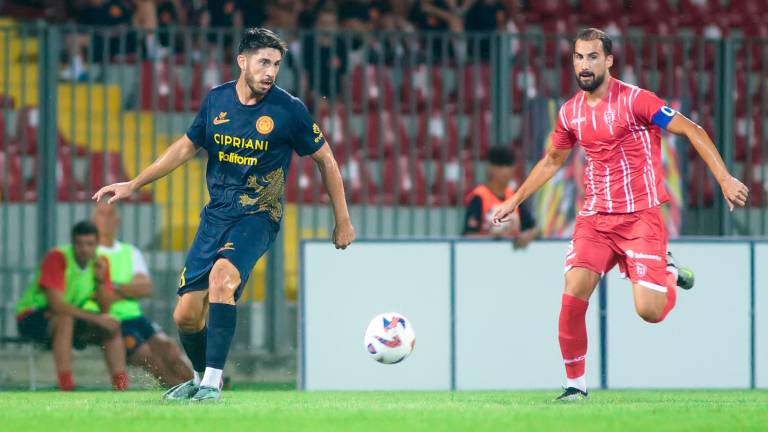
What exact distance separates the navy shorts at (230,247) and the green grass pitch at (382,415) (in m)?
0.69

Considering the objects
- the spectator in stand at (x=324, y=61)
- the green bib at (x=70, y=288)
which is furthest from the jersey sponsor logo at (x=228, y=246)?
the spectator in stand at (x=324, y=61)

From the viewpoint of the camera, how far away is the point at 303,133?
24.4ft

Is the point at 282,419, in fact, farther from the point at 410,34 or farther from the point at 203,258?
the point at 410,34

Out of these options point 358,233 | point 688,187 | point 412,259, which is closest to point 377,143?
point 358,233

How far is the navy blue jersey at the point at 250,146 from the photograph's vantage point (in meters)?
7.35

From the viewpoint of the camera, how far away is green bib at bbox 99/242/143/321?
37.0 feet

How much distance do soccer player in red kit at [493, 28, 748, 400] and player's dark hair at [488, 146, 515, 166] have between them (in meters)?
2.88

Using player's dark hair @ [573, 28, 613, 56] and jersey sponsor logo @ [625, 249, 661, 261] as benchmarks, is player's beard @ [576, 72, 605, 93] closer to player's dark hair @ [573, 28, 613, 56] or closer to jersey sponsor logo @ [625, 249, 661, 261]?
player's dark hair @ [573, 28, 613, 56]

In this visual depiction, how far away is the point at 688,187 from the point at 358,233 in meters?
3.12

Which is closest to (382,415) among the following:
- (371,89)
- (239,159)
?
(239,159)

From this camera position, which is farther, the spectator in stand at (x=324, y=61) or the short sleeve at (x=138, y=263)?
the spectator in stand at (x=324, y=61)

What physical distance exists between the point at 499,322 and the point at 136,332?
3.01 meters

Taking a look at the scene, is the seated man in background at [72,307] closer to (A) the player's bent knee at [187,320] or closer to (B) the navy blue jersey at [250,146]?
(A) the player's bent knee at [187,320]

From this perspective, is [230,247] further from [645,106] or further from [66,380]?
[66,380]
